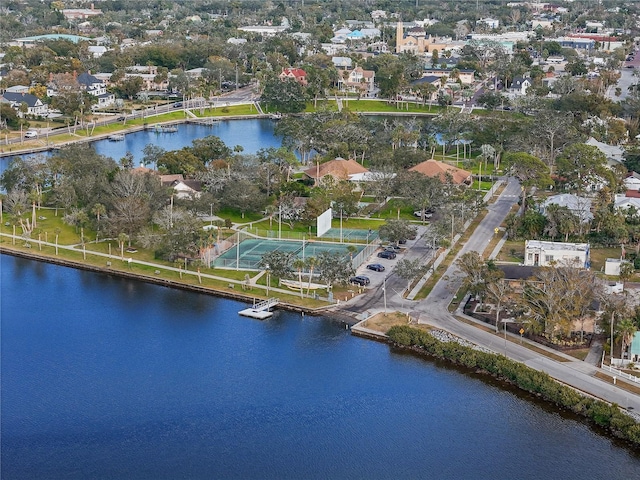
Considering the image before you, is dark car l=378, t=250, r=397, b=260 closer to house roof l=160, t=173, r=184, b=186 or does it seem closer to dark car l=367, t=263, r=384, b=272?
dark car l=367, t=263, r=384, b=272

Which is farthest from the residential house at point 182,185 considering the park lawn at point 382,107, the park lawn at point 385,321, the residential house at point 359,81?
the residential house at point 359,81

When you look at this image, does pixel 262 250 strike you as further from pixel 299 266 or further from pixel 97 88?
pixel 97 88

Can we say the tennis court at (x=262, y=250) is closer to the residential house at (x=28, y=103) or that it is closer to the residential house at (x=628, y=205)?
the residential house at (x=628, y=205)

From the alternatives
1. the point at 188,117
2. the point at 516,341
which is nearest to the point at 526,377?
the point at 516,341

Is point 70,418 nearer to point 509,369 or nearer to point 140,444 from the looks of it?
point 140,444

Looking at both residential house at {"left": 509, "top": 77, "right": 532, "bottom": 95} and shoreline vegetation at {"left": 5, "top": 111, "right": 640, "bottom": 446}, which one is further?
residential house at {"left": 509, "top": 77, "right": 532, "bottom": 95}

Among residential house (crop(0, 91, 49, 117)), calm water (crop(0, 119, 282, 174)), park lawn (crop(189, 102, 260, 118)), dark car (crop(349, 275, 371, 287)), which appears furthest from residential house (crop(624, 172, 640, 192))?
residential house (crop(0, 91, 49, 117))
